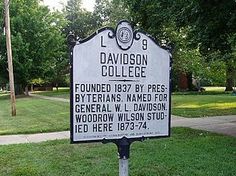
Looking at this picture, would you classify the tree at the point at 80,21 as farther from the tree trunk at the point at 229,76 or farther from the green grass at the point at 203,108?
the green grass at the point at 203,108

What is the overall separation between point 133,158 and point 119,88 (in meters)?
3.80

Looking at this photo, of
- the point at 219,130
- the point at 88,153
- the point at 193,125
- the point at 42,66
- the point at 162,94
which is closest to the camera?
the point at 162,94

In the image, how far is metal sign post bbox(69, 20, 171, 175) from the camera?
3.51 metres

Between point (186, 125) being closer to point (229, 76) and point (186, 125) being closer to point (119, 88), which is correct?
point (119, 88)

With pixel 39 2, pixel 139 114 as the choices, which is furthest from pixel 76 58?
pixel 39 2

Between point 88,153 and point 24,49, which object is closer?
point 88,153

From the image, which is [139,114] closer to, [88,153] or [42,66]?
[88,153]

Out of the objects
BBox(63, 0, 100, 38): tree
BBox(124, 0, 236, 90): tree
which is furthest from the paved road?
BBox(63, 0, 100, 38): tree

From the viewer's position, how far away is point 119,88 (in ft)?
11.9

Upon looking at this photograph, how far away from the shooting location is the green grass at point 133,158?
632 centimetres

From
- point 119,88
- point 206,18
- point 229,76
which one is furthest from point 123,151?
point 229,76

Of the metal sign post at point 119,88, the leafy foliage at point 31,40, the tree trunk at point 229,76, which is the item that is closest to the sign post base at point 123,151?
the metal sign post at point 119,88

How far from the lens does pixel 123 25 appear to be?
368cm

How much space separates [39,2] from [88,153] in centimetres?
3764
